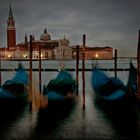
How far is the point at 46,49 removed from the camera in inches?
3610

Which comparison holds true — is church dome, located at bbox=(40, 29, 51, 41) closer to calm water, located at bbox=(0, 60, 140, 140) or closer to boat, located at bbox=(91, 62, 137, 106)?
boat, located at bbox=(91, 62, 137, 106)

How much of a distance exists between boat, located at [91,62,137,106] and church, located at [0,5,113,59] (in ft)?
243

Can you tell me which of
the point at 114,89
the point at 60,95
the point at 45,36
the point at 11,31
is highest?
the point at 11,31

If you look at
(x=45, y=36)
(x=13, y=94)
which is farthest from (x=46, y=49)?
(x=13, y=94)

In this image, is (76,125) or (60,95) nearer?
(76,125)

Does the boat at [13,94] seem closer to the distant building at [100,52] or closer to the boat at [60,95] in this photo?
the boat at [60,95]

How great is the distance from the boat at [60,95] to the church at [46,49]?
74.0m

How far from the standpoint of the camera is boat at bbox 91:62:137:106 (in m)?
9.21

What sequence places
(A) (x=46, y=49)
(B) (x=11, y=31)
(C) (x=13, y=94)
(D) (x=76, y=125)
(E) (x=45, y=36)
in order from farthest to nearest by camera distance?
(E) (x=45, y=36)
(B) (x=11, y=31)
(A) (x=46, y=49)
(C) (x=13, y=94)
(D) (x=76, y=125)

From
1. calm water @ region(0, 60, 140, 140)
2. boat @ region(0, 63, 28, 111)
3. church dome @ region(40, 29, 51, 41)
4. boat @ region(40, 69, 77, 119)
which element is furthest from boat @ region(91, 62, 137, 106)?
church dome @ region(40, 29, 51, 41)

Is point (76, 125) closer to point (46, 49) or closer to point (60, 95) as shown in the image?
point (60, 95)

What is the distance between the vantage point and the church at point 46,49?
9100cm

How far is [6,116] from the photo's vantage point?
804cm

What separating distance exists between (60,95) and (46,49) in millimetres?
82381
